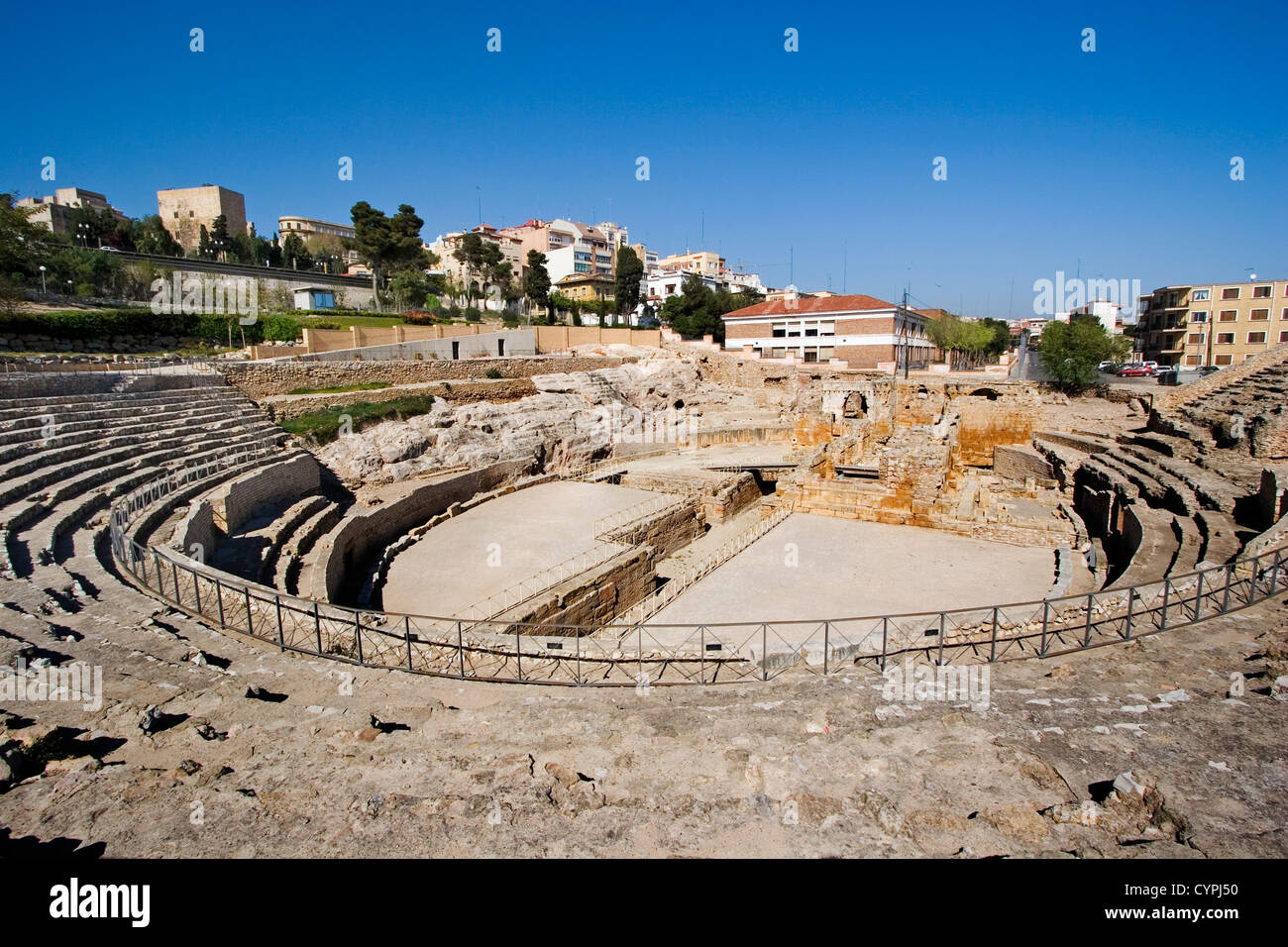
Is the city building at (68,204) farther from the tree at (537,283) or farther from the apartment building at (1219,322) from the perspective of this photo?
the apartment building at (1219,322)

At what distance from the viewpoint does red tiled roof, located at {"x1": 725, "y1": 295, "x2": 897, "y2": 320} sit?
42.2 meters

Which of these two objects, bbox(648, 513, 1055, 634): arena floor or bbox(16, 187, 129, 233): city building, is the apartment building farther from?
bbox(16, 187, 129, 233): city building

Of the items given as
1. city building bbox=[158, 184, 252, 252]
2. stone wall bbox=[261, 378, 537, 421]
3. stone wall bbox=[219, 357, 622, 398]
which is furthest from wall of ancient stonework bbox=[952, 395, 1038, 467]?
city building bbox=[158, 184, 252, 252]

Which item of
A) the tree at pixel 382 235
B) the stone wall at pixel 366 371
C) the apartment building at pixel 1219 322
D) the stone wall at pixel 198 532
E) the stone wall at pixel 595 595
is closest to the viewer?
the stone wall at pixel 198 532

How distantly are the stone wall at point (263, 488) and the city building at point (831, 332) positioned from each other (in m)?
32.0

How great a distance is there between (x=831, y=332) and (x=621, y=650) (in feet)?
124

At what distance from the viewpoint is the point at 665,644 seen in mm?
10062

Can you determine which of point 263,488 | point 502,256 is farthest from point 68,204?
point 263,488

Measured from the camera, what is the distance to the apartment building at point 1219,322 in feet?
133

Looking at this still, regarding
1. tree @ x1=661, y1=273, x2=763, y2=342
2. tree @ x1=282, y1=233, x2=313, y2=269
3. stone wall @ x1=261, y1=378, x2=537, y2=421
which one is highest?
tree @ x1=282, y1=233, x2=313, y2=269

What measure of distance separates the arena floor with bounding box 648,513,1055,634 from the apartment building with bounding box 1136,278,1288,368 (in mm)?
37171

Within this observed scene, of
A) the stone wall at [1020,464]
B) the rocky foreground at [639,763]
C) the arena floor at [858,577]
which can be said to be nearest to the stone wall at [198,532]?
the rocky foreground at [639,763]

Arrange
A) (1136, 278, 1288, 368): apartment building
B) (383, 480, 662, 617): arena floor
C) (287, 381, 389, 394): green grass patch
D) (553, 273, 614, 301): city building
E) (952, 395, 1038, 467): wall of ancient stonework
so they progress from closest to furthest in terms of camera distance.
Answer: (383, 480, 662, 617): arena floor → (287, 381, 389, 394): green grass patch → (952, 395, 1038, 467): wall of ancient stonework → (1136, 278, 1288, 368): apartment building → (553, 273, 614, 301): city building
